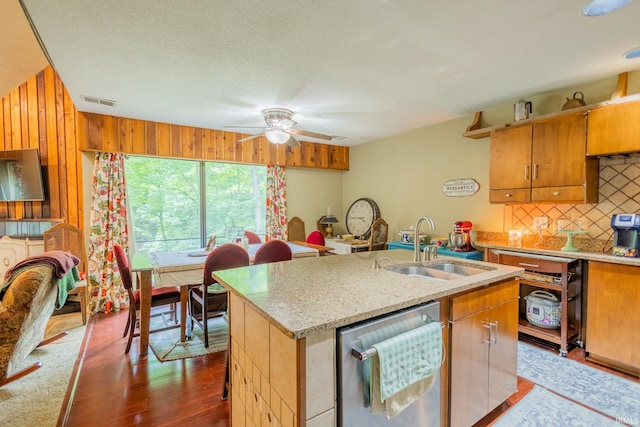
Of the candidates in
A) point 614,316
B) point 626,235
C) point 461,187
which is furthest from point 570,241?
point 461,187

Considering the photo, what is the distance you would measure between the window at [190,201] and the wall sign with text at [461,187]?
9.42 ft

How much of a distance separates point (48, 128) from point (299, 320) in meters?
4.88

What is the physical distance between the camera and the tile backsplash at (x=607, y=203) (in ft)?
8.68

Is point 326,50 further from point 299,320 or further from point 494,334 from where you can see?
point 494,334

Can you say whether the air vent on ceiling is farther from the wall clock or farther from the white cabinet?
the wall clock

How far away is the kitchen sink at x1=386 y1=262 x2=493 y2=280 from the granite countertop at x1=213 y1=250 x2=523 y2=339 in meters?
0.05

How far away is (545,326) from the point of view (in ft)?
9.55

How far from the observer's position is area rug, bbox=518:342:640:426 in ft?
6.59

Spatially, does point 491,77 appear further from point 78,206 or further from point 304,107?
point 78,206

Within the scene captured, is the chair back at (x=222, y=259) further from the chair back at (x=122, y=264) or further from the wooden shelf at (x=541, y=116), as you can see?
the wooden shelf at (x=541, y=116)

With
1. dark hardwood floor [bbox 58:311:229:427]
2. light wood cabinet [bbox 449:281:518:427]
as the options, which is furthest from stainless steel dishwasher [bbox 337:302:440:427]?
dark hardwood floor [bbox 58:311:229:427]

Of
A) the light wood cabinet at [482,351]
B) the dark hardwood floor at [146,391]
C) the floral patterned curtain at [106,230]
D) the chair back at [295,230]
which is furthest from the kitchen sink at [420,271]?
the floral patterned curtain at [106,230]

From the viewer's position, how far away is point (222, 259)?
277 cm

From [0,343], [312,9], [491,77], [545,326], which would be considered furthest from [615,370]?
[0,343]
